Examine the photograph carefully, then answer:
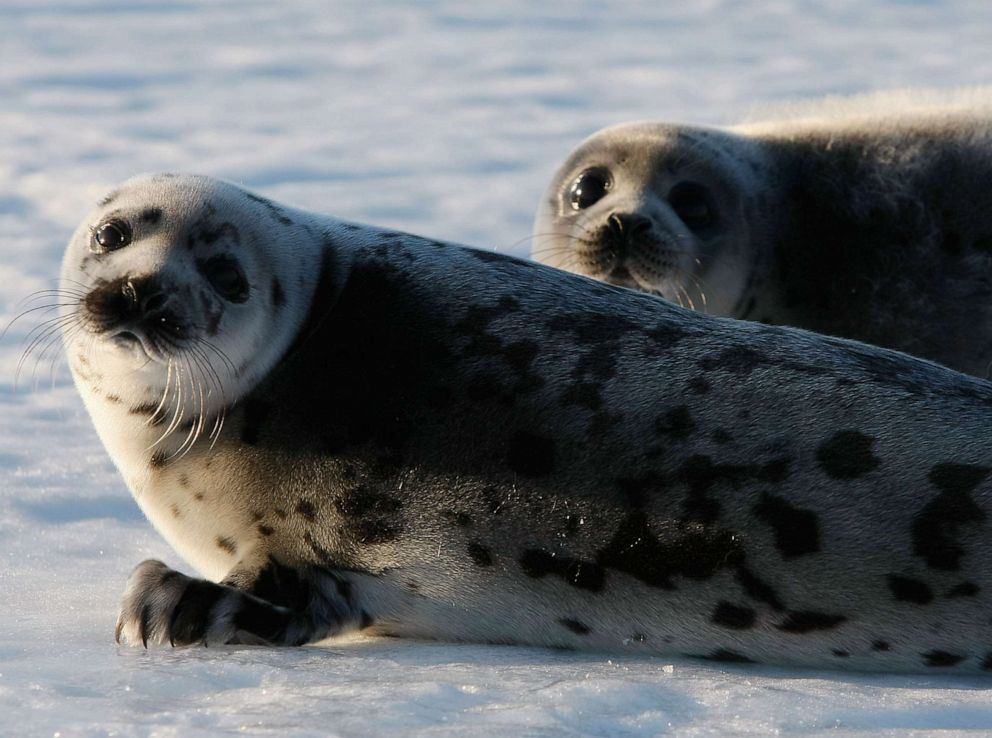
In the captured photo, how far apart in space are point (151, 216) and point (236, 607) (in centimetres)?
93

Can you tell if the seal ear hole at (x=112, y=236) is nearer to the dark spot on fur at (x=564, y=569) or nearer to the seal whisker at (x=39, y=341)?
the seal whisker at (x=39, y=341)

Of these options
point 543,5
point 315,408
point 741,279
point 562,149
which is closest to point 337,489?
point 315,408

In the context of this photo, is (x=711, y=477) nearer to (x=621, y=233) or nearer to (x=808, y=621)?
(x=808, y=621)

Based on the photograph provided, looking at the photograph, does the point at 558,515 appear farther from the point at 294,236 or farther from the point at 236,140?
the point at 236,140

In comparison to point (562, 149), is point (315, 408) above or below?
below

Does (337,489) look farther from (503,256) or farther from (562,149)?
(562,149)

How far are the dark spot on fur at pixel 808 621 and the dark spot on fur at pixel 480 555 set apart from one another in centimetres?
57

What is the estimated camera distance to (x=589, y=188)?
19.9ft

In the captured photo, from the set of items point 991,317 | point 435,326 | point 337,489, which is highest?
point 991,317

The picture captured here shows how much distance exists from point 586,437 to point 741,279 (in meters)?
2.50

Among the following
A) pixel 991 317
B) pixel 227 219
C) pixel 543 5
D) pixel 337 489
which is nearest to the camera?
pixel 337 489

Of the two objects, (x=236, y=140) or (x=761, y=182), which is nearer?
(x=761, y=182)

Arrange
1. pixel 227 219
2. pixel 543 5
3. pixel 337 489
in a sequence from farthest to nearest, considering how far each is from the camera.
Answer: pixel 543 5, pixel 227 219, pixel 337 489

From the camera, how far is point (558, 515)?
3514 mm
